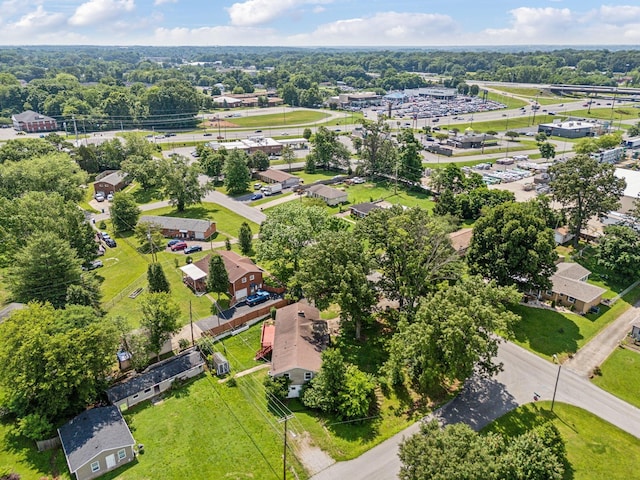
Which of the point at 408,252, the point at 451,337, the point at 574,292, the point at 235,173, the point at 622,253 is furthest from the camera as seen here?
the point at 235,173

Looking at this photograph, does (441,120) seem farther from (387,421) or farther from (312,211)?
(387,421)

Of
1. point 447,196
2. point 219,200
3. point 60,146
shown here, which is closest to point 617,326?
point 447,196

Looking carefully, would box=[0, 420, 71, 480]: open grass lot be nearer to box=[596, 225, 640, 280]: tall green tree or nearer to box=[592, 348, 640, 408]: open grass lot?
box=[592, 348, 640, 408]: open grass lot

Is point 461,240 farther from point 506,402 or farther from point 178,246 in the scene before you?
point 178,246

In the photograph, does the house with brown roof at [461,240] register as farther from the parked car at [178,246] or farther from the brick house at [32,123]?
the brick house at [32,123]

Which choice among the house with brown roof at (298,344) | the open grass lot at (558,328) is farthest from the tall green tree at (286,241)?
the open grass lot at (558,328)

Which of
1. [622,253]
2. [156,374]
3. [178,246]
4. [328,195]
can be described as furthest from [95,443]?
[328,195]
